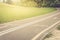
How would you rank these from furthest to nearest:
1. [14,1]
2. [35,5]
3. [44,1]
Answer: [44,1], [35,5], [14,1]

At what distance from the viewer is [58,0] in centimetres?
8288

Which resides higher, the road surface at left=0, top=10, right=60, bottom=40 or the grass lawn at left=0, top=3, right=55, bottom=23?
the road surface at left=0, top=10, right=60, bottom=40

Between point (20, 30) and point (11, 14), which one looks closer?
point (20, 30)

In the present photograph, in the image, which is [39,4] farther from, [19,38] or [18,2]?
[19,38]

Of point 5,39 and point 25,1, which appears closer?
point 5,39

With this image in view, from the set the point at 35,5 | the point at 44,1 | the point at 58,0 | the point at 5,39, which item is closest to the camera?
the point at 5,39

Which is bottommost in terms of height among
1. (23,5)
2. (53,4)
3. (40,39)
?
(53,4)

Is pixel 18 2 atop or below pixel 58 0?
atop

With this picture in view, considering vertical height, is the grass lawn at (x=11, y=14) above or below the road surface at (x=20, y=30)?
below

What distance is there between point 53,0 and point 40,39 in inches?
2652

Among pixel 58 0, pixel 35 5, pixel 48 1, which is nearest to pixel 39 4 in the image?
pixel 35 5

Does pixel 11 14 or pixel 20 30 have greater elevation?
pixel 20 30

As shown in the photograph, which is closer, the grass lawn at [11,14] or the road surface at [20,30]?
the road surface at [20,30]

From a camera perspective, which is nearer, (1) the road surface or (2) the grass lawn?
(1) the road surface
